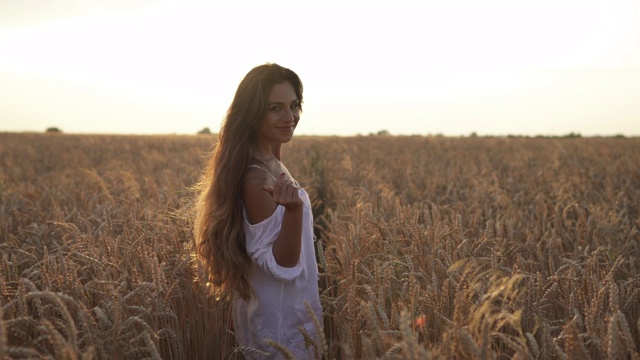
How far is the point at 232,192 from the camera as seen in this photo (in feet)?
7.89

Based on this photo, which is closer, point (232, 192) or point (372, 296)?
point (372, 296)

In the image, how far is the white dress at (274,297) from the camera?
2.31 metres

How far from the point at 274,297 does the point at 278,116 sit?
814 millimetres

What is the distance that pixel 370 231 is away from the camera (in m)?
3.38

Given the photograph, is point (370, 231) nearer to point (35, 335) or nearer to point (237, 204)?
point (237, 204)

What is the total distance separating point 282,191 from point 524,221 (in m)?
2.85

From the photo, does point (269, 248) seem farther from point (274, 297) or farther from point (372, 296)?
point (372, 296)

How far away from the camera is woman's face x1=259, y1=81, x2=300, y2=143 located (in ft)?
8.31

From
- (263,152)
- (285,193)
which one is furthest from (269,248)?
(263,152)

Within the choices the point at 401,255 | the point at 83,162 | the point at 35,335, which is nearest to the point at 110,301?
the point at 35,335

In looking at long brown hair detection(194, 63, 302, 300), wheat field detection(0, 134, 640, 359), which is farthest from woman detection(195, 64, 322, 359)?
wheat field detection(0, 134, 640, 359)

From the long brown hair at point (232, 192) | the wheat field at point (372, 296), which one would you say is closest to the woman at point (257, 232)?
the long brown hair at point (232, 192)

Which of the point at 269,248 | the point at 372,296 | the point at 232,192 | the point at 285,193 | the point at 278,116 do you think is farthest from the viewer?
the point at 278,116

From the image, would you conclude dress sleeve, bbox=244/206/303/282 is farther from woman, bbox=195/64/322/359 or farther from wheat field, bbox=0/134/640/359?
wheat field, bbox=0/134/640/359
